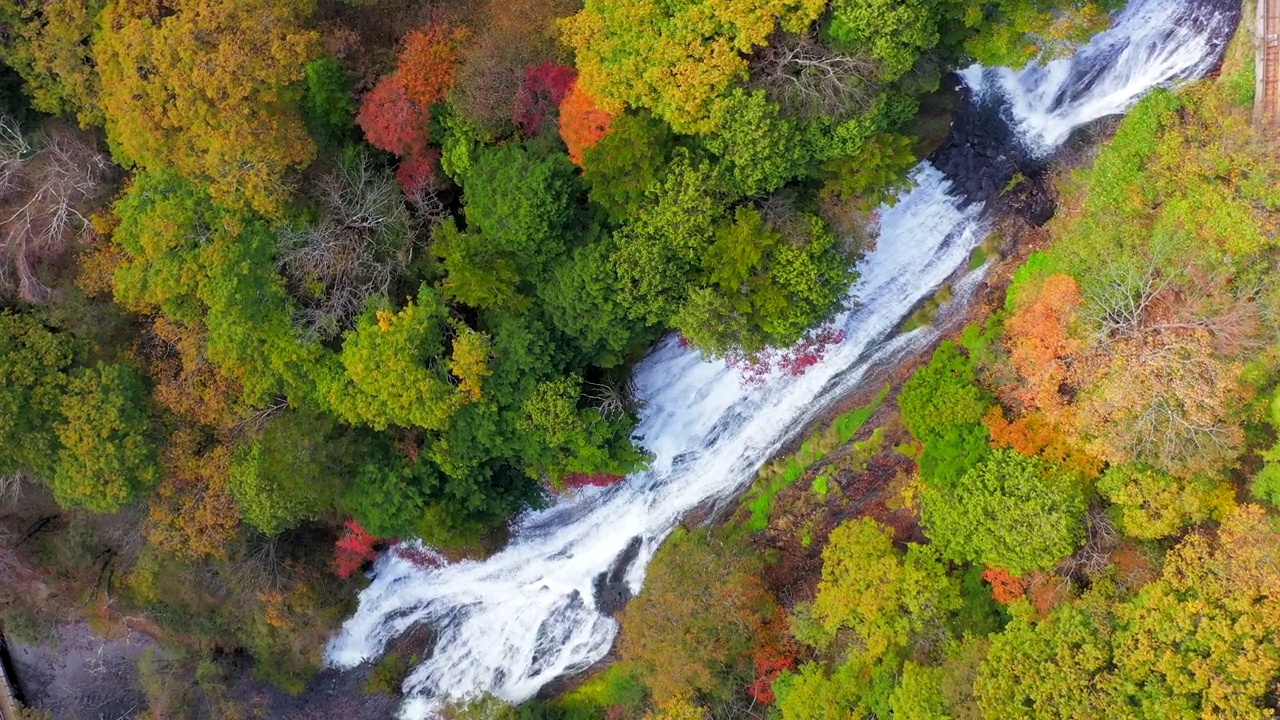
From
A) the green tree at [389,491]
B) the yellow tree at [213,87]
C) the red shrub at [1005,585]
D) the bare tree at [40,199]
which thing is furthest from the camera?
the green tree at [389,491]

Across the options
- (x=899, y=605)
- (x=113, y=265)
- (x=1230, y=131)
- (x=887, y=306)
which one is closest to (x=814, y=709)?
(x=899, y=605)

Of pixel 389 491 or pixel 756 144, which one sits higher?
pixel 756 144

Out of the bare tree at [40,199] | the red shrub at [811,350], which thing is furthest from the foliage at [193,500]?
the red shrub at [811,350]

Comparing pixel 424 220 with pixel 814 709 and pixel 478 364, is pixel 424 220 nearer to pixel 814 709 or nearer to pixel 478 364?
pixel 478 364

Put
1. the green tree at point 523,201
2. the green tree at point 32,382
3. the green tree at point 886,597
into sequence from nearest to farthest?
1. the green tree at point 523,201
2. the green tree at point 886,597
3. the green tree at point 32,382

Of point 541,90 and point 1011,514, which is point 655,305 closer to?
point 541,90

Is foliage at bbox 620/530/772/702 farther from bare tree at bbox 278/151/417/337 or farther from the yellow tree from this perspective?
the yellow tree

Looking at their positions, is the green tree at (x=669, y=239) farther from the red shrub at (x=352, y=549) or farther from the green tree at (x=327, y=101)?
the red shrub at (x=352, y=549)

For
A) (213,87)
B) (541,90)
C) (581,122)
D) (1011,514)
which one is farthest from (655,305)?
(213,87)
